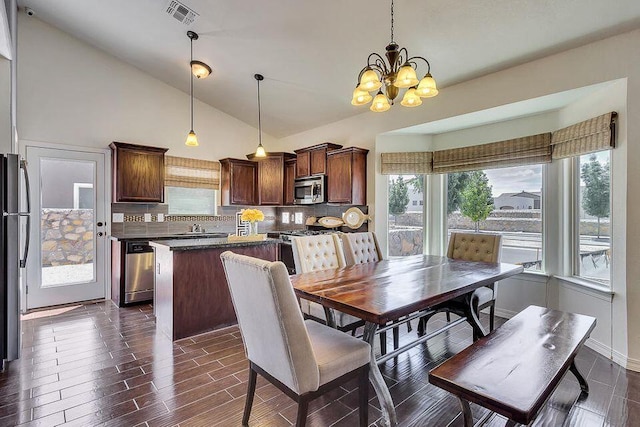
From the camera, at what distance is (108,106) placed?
15.0 ft

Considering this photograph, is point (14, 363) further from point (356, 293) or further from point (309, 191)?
point (309, 191)

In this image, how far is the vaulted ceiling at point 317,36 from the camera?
101 inches

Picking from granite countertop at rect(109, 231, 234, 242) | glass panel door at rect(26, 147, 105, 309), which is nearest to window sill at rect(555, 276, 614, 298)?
granite countertop at rect(109, 231, 234, 242)

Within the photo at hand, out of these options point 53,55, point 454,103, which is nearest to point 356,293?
point 454,103

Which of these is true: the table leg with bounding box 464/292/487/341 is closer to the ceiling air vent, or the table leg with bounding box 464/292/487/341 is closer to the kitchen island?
the kitchen island

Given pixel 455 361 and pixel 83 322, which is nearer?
pixel 455 361

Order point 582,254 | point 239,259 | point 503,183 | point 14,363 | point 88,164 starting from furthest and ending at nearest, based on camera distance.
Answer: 1. point 88,164
2. point 503,183
3. point 582,254
4. point 14,363
5. point 239,259

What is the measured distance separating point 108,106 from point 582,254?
6.24 metres

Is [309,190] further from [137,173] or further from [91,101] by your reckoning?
[91,101]

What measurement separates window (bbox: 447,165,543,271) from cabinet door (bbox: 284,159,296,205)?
256 cm

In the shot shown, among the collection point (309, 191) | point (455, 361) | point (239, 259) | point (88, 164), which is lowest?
point (455, 361)

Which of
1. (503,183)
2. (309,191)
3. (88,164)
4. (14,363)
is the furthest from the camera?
(309,191)

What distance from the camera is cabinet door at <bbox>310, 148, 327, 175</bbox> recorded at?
484cm

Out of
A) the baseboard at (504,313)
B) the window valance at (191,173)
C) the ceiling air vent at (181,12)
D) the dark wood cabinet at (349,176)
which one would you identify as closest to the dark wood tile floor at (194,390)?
the baseboard at (504,313)
